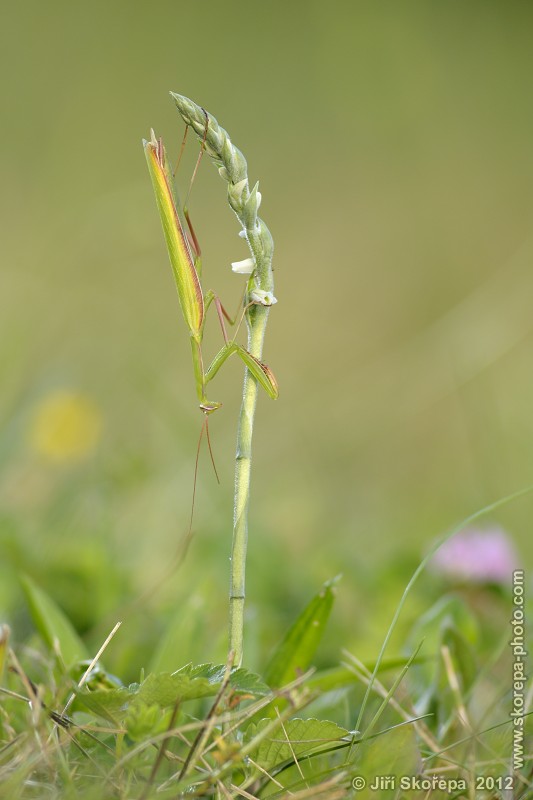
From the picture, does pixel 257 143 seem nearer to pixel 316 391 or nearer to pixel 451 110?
pixel 451 110

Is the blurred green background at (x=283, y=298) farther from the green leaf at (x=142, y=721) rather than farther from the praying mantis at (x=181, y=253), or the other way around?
the praying mantis at (x=181, y=253)

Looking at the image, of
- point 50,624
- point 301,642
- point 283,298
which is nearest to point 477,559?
point 301,642

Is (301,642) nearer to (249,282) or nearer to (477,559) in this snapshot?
(249,282)

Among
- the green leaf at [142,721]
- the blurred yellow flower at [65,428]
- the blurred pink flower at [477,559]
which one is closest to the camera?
the green leaf at [142,721]

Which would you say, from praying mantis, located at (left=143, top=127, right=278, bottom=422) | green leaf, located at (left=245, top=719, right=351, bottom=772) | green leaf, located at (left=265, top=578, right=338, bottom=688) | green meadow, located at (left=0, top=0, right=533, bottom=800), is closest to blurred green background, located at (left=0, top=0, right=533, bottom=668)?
green meadow, located at (left=0, top=0, right=533, bottom=800)

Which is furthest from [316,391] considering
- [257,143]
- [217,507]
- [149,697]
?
[149,697]

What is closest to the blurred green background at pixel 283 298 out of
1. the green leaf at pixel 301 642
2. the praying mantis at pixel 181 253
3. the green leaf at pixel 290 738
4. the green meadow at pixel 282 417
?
the green meadow at pixel 282 417

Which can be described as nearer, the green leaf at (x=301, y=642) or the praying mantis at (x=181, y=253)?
the praying mantis at (x=181, y=253)
